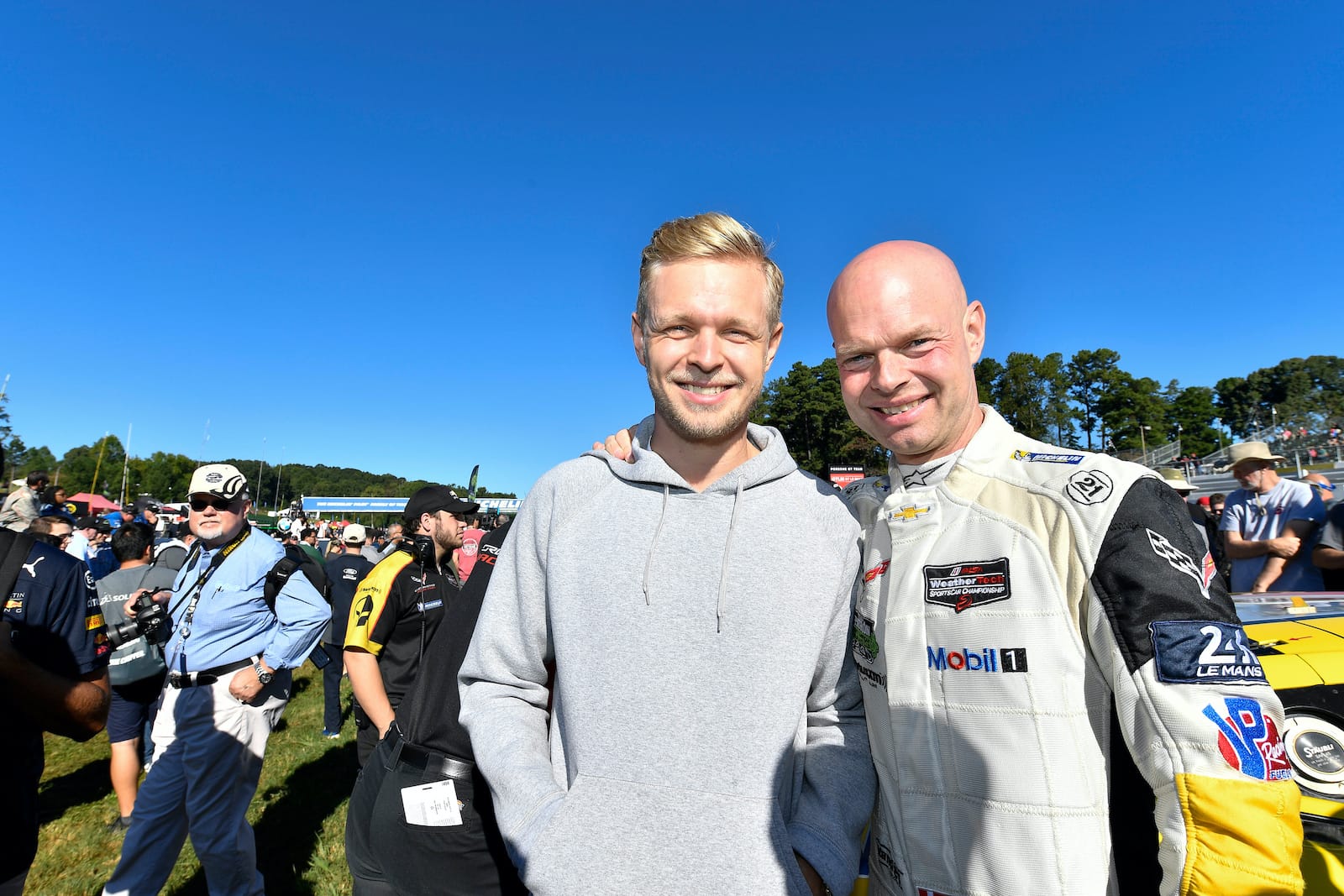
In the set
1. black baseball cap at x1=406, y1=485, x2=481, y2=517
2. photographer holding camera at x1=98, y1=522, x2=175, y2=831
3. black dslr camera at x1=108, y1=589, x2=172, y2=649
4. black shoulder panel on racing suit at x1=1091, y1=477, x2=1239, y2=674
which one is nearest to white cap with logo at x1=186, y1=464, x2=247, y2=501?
black dslr camera at x1=108, y1=589, x2=172, y2=649

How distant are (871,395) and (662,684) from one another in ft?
3.11

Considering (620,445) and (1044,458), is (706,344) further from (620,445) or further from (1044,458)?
(1044,458)

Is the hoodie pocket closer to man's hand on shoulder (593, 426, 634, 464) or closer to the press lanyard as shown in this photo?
man's hand on shoulder (593, 426, 634, 464)

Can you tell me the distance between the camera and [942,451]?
1784 millimetres

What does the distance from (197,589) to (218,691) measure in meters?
0.79

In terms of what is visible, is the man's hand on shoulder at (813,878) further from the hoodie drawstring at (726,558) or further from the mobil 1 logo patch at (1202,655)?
the mobil 1 logo patch at (1202,655)

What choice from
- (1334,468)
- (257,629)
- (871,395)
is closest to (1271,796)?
(871,395)

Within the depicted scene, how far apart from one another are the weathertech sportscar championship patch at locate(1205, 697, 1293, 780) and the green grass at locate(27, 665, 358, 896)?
5414mm

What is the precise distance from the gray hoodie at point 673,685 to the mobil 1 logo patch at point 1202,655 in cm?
73

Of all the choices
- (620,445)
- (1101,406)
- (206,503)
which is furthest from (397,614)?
(1101,406)

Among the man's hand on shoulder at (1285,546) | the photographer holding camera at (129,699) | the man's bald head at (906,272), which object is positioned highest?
the man's bald head at (906,272)

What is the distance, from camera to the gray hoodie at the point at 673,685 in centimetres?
151

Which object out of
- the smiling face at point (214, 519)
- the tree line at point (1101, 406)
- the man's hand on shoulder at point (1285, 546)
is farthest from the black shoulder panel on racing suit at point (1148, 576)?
the tree line at point (1101, 406)

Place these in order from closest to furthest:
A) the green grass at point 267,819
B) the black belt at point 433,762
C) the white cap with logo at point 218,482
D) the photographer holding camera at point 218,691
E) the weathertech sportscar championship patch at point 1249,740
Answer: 1. the weathertech sportscar championship patch at point 1249,740
2. the black belt at point 433,762
3. the photographer holding camera at point 218,691
4. the white cap with logo at point 218,482
5. the green grass at point 267,819
